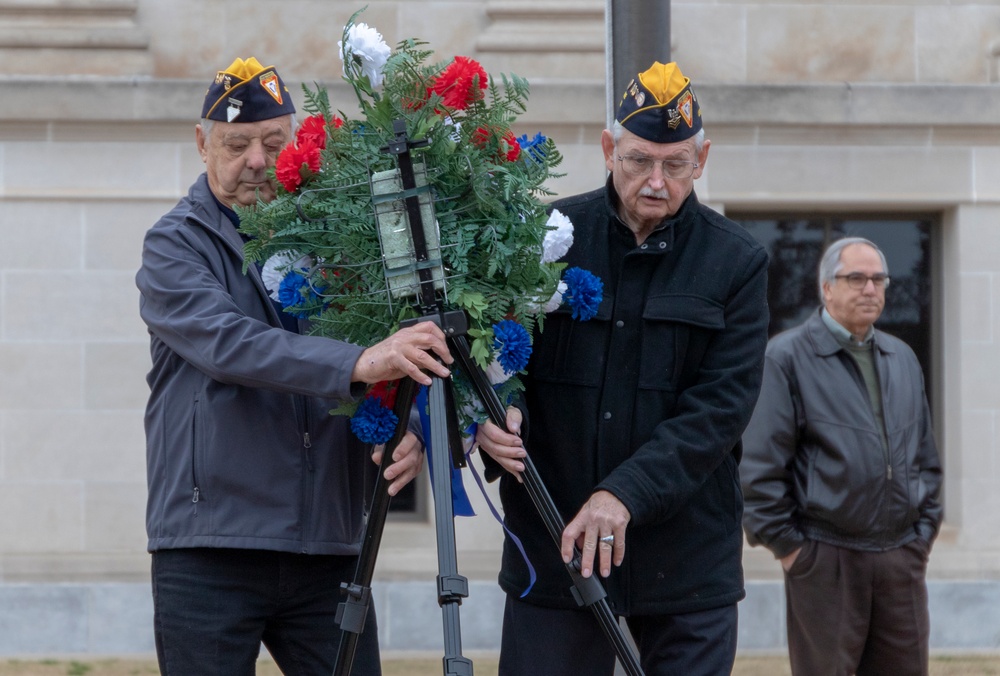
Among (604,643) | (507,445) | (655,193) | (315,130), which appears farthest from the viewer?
(604,643)

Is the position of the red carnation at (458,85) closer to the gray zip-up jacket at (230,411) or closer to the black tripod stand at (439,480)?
the black tripod stand at (439,480)

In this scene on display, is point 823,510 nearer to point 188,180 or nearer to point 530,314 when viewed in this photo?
point 530,314

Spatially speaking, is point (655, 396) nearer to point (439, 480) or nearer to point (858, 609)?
point (439, 480)

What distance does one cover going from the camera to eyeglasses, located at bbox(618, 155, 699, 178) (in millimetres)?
3467

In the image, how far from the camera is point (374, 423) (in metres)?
3.23

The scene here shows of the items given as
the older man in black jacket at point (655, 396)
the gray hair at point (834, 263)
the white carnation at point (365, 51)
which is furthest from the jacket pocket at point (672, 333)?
the gray hair at point (834, 263)

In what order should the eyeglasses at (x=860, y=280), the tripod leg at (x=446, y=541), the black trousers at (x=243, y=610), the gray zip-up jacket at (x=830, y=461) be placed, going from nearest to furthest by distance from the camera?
the tripod leg at (x=446, y=541) < the black trousers at (x=243, y=610) < the gray zip-up jacket at (x=830, y=461) < the eyeglasses at (x=860, y=280)

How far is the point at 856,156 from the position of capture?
798cm

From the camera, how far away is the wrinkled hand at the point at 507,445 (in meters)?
3.21

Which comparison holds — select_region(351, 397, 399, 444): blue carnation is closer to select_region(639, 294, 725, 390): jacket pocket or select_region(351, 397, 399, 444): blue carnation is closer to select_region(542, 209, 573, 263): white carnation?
select_region(542, 209, 573, 263): white carnation

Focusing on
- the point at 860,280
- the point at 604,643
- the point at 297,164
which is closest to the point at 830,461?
the point at 860,280

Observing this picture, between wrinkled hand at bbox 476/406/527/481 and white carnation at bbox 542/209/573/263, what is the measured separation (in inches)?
16.5

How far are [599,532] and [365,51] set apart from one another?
124 centimetres

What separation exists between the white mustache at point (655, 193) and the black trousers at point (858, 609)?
2.30 m
